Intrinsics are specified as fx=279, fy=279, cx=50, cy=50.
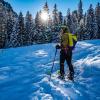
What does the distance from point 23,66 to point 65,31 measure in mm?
3733

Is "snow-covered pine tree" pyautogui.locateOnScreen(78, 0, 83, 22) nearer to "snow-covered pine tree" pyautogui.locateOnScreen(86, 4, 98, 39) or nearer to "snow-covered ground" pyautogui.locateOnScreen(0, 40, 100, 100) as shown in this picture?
"snow-covered pine tree" pyautogui.locateOnScreen(86, 4, 98, 39)

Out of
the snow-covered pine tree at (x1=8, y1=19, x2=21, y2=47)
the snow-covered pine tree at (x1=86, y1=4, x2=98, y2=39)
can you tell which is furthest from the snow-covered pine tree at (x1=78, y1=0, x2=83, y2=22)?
the snow-covered pine tree at (x1=8, y1=19, x2=21, y2=47)

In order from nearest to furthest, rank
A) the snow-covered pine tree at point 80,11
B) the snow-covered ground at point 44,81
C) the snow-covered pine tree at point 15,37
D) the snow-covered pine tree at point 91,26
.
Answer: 1. the snow-covered ground at point 44,81
2. the snow-covered pine tree at point 15,37
3. the snow-covered pine tree at point 91,26
4. the snow-covered pine tree at point 80,11

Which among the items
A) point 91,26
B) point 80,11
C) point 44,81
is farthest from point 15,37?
point 44,81

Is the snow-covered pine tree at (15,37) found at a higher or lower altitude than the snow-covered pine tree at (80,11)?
lower

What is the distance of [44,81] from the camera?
10.2 meters

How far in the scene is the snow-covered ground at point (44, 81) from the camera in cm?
864

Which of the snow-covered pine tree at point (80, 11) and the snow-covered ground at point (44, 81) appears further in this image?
the snow-covered pine tree at point (80, 11)

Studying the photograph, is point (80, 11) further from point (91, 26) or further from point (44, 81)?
point (44, 81)

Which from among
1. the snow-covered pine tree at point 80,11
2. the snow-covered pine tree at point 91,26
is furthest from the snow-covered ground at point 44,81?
the snow-covered pine tree at point 80,11

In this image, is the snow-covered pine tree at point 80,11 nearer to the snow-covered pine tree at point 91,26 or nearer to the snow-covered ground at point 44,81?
the snow-covered pine tree at point 91,26

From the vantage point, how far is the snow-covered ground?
8.64m

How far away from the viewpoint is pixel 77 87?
9555 millimetres

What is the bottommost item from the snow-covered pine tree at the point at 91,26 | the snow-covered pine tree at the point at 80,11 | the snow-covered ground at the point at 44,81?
the snow-covered ground at the point at 44,81
